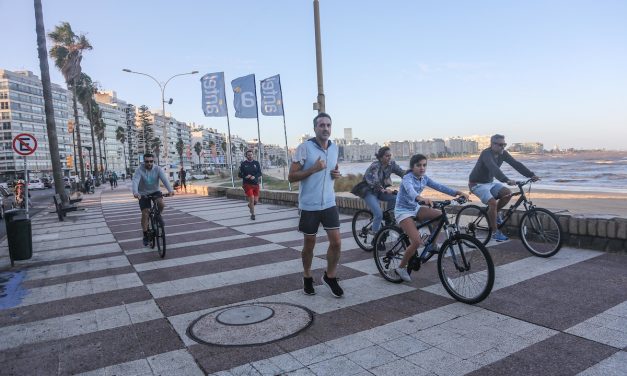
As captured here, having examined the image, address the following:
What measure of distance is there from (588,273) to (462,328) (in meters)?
2.52

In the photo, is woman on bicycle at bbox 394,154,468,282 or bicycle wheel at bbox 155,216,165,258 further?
bicycle wheel at bbox 155,216,165,258

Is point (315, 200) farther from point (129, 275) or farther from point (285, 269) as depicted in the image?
point (129, 275)

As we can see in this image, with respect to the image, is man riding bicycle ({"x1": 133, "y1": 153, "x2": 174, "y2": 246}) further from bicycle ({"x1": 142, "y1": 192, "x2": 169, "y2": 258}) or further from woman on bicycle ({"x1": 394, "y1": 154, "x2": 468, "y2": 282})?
woman on bicycle ({"x1": 394, "y1": 154, "x2": 468, "y2": 282})

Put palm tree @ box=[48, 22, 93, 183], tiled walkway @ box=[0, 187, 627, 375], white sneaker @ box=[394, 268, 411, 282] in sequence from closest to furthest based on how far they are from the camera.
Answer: tiled walkway @ box=[0, 187, 627, 375] < white sneaker @ box=[394, 268, 411, 282] < palm tree @ box=[48, 22, 93, 183]

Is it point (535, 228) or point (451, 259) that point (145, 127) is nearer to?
point (535, 228)

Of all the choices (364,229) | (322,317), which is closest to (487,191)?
(364,229)

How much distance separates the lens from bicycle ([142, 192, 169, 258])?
7484mm

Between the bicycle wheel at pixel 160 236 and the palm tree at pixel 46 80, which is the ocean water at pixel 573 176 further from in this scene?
the palm tree at pixel 46 80

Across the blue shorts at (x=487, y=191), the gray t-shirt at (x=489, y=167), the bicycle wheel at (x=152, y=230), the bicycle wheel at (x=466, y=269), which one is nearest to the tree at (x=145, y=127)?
the bicycle wheel at (x=152, y=230)

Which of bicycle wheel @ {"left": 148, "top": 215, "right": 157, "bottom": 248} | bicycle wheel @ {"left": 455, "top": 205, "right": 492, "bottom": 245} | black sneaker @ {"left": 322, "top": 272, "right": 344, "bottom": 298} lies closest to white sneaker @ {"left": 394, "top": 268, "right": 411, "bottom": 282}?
black sneaker @ {"left": 322, "top": 272, "right": 344, "bottom": 298}

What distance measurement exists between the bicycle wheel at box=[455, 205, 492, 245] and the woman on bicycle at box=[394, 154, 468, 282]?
231 centimetres

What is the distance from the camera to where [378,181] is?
271 inches

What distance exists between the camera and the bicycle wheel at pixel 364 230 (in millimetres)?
7180

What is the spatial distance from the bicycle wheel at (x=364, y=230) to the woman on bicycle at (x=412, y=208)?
1998 millimetres
